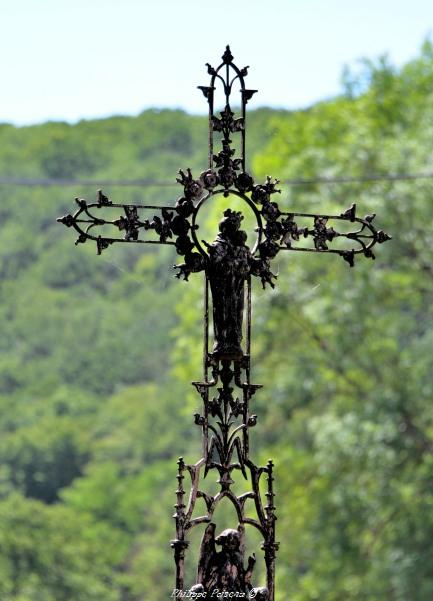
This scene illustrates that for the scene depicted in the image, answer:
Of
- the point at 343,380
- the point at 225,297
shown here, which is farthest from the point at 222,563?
the point at 343,380

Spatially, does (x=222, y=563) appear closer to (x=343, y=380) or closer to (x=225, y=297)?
(x=225, y=297)

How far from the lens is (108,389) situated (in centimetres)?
9212

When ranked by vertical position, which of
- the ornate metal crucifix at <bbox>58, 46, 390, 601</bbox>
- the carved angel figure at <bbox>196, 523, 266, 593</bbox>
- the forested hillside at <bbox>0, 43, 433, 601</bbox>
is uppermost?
the forested hillside at <bbox>0, 43, 433, 601</bbox>

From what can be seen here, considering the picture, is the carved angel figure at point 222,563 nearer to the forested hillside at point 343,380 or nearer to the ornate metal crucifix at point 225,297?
the ornate metal crucifix at point 225,297

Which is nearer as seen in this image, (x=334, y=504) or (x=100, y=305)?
(x=334, y=504)

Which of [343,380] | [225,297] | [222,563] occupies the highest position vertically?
[343,380]

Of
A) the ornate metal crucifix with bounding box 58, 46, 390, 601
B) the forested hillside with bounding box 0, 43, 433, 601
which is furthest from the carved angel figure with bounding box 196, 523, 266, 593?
the forested hillside with bounding box 0, 43, 433, 601

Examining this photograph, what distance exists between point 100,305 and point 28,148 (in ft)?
66.9

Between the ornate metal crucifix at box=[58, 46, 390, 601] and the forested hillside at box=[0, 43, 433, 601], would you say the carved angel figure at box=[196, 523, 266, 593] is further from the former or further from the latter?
the forested hillside at box=[0, 43, 433, 601]

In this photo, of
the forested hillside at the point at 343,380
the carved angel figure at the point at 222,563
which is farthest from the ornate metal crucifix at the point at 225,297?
the forested hillside at the point at 343,380

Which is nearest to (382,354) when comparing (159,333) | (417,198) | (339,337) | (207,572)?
(339,337)

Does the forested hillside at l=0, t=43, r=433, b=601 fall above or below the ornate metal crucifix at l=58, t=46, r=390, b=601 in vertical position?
above

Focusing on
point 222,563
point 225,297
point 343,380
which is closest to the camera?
point 222,563

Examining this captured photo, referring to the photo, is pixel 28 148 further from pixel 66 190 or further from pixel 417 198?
pixel 417 198
